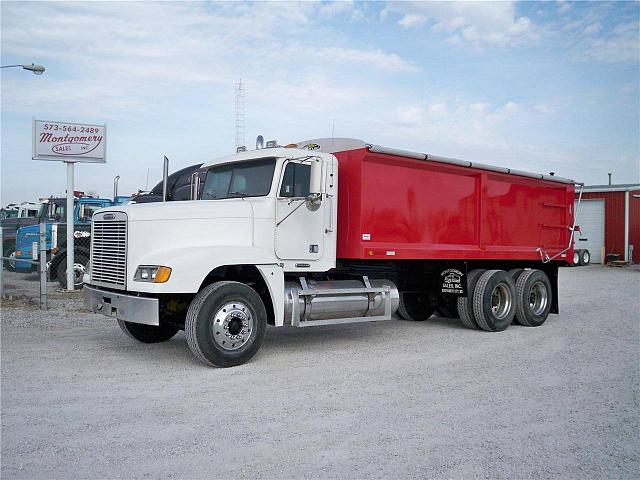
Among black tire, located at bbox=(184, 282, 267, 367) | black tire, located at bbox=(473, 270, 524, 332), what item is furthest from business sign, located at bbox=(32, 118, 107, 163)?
black tire, located at bbox=(473, 270, 524, 332)

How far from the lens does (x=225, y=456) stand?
14.5 feet

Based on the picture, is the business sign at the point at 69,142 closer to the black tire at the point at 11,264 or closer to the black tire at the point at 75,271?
the black tire at the point at 75,271

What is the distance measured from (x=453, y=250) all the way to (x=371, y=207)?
6.97ft

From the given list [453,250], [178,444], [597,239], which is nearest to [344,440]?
[178,444]

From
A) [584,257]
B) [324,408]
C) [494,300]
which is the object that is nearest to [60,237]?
[494,300]

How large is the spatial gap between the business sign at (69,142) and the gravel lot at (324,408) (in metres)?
7.08

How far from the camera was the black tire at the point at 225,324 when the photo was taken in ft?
22.9

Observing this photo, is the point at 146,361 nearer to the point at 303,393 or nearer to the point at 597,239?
the point at 303,393

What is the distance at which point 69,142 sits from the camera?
51.3ft

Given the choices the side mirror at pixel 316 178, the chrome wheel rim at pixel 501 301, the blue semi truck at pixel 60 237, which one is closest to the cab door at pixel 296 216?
the side mirror at pixel 316 178

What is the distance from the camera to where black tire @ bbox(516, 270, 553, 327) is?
1138cm

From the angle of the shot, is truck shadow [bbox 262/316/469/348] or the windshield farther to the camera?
truck shadow [bbox 262/316/469/348]

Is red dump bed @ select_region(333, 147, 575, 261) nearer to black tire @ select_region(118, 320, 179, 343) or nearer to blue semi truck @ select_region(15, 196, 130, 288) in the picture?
black tire @ select_region(118, 320, 179, 343)

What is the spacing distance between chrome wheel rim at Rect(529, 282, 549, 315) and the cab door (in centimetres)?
550
